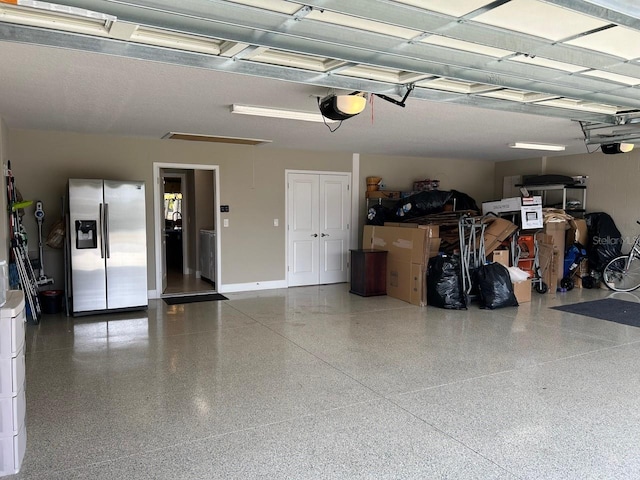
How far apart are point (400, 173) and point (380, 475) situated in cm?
687

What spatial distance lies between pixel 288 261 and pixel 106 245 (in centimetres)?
298

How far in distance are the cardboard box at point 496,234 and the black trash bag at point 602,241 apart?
7.76 ft

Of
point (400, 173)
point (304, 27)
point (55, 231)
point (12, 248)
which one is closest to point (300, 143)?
point (400, 173)

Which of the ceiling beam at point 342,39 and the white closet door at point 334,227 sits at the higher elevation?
the ceiling beam at point 342,39

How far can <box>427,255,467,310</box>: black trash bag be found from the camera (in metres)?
6.20

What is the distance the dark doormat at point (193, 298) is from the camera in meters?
6.66

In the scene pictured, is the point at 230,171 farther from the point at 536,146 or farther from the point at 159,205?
the point at 536,146

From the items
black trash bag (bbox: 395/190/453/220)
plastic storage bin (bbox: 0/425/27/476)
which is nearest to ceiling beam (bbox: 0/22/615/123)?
plastic storage bin (bbox: 0/425/27/476)

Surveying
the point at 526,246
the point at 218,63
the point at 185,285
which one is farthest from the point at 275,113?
the point at 526,246

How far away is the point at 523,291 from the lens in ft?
22.0

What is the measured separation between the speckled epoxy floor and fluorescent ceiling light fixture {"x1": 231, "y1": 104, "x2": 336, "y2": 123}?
7.47ft

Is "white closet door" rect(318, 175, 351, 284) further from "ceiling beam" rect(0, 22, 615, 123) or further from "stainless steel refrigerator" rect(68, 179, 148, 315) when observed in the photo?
"ceiling beam" rect(0, 22, 615, 123)

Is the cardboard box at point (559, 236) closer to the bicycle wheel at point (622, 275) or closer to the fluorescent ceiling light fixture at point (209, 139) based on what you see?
the bicycle wheel at point (622, 275)

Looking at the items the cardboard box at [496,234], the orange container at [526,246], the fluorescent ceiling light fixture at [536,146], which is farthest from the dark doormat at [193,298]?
the fluorescent ceiling light fixture at [536,146]
